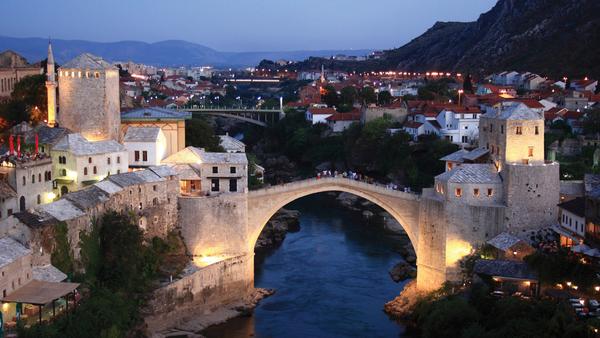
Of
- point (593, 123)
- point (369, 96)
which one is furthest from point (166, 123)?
point (369, 96)

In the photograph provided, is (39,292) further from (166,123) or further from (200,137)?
(200,137)

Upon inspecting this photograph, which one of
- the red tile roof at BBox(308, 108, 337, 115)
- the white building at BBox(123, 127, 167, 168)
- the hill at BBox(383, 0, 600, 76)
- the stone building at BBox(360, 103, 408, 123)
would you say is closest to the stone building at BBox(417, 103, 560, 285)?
the white building at BBox(123, 127, 167, 168)

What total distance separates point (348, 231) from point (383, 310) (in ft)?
34.4

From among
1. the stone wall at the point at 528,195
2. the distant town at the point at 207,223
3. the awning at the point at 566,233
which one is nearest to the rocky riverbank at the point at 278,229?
the distant town at the point at 207,223

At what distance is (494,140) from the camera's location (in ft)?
99.3

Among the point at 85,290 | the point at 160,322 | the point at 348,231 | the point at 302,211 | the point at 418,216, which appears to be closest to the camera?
the point at 85,290

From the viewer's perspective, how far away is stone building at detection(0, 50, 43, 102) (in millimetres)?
42375

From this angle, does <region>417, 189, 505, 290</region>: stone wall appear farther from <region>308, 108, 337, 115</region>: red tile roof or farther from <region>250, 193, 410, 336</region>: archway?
<region>308, 108, 337, 115</region>: red tile roof

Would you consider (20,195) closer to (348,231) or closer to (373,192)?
(373,192)

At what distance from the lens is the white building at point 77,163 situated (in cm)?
3048

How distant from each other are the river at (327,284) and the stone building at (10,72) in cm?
1593

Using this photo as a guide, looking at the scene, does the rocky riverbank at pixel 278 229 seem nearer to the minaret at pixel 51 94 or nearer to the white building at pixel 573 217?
the minaret at pixel 51 94

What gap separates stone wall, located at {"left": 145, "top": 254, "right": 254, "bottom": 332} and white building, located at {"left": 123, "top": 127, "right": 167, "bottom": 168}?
19.6ft

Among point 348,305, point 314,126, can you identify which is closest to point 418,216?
point 348,305
